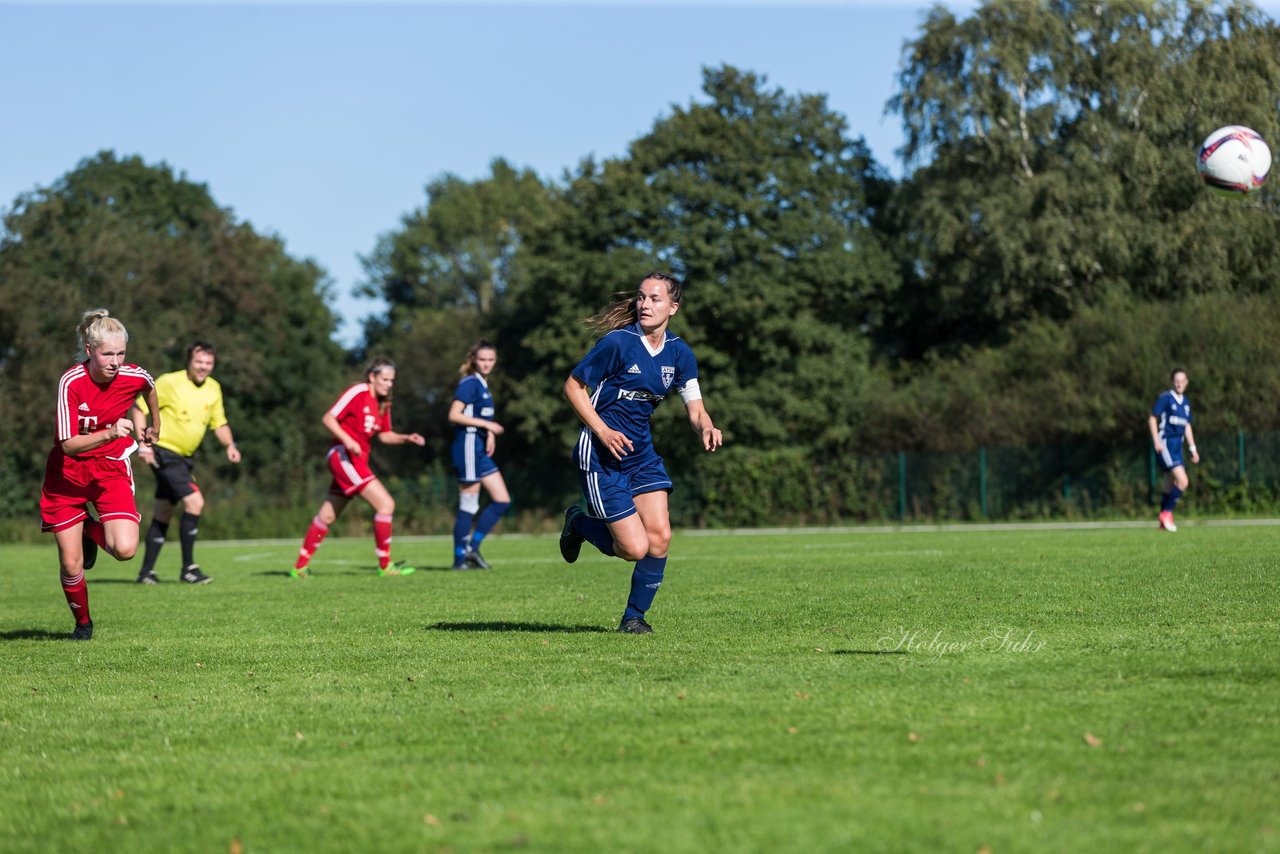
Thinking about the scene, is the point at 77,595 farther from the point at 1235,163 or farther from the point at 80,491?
the point at 1235,163

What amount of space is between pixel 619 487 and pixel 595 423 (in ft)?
1.43

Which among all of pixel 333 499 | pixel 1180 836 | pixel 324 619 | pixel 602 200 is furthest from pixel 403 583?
pixel 602 200

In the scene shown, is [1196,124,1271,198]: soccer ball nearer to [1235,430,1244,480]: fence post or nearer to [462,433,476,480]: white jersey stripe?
[462,433,476,480]: white jersey stripe

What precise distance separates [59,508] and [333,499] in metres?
6.05

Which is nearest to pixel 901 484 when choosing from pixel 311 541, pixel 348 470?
pixel 311 541

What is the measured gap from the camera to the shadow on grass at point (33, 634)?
31.3 feet

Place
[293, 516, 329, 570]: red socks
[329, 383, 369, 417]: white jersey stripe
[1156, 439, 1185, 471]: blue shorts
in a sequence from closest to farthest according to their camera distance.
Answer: [329, 383, 369, 417]: white jersey stripe
[293, 516, 329, 570]: red socks
[1156, 439, 1185, 471]: blue shorts

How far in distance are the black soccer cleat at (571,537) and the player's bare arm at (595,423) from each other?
2.59 ft

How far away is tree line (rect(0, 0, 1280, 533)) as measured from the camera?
37.5 metres

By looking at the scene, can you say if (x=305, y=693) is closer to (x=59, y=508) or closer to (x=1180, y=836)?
(x=59, y=508)

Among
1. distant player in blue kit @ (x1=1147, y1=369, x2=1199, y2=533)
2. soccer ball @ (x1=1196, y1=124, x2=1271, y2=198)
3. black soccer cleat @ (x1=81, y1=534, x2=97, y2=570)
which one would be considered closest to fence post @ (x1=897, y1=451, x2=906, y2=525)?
distant player in blue kit @ (x1=1147, y1=369, x2=1199, y2=533)

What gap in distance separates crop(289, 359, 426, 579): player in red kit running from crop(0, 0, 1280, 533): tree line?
23548 millimetres

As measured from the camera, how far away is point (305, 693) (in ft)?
21.3

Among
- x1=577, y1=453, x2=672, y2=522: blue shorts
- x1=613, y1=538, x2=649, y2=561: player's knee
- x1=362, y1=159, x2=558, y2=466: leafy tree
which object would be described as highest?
x1=362, y1=159, x2=558, y2=466: leafy tree
